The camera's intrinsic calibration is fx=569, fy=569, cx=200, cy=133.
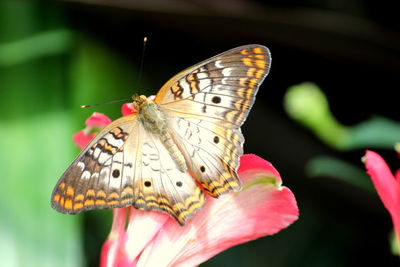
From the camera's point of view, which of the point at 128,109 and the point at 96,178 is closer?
the point at 96,178

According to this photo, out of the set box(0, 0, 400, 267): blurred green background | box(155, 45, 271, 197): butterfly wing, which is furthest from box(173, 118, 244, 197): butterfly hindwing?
box(0, 0, 400, 267): blurred green background

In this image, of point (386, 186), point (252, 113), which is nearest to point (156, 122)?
point (386, 186)

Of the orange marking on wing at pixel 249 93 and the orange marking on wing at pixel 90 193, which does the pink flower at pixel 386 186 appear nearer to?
the orange marking on wing at pixel 249 93

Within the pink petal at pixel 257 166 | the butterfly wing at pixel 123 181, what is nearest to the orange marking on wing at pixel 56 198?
the butterfly wing at pixel 123 181

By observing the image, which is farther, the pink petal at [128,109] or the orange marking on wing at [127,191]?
the pink petal at [128,109]

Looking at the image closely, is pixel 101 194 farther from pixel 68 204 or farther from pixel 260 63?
pixel 260 63

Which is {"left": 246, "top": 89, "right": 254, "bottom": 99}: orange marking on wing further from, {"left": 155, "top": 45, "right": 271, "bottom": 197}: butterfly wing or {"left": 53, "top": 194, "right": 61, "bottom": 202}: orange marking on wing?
{"left": 53, "top": 194, "right": 61, "bottom": 202}: orange marking on wing
